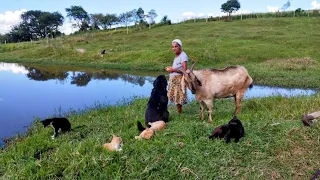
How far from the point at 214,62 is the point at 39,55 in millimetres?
21068

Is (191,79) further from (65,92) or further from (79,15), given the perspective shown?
(79,15)

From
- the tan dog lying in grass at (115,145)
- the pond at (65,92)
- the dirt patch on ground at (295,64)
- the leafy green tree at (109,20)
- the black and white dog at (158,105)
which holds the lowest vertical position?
the pond at (65,92)

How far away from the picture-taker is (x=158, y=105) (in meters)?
7.05

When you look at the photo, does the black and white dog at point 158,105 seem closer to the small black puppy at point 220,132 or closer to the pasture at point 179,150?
the pasture at point 179,150

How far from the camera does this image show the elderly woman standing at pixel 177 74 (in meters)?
7.45

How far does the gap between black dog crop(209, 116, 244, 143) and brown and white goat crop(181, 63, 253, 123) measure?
4.83 ft

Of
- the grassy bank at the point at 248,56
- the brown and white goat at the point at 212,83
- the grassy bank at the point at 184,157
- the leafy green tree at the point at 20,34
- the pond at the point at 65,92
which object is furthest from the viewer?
the leafy green tree at the point at 20,34

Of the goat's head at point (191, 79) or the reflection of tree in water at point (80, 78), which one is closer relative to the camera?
the goat's head at point (191, 79)

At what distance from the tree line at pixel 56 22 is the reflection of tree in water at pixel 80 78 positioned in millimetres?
45090

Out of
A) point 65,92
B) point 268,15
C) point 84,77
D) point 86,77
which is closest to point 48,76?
point 84,77

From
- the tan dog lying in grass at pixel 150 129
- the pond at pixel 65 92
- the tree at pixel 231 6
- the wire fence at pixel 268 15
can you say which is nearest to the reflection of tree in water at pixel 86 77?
the pond at pixel 65 92

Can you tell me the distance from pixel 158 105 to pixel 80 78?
46.3 feet

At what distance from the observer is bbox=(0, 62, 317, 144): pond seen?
35.3ft

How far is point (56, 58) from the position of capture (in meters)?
31.5
